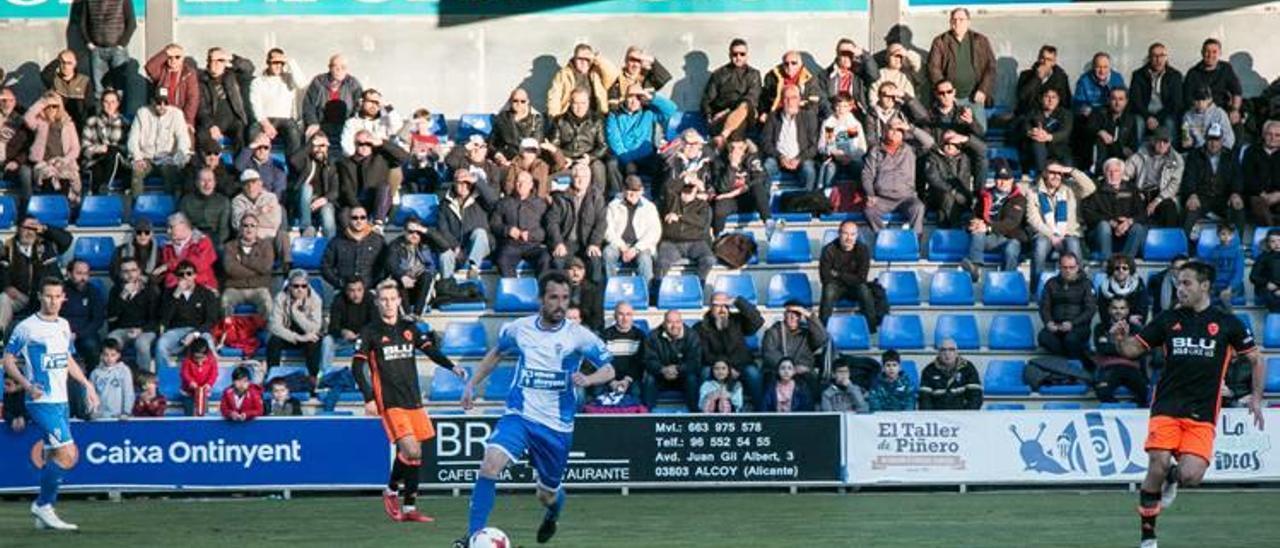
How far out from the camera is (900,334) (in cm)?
2608

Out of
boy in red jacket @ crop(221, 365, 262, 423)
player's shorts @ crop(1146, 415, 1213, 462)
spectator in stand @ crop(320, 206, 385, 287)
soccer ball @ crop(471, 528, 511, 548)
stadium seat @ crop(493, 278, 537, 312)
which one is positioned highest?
spectator in stand @ crop(320, 206, 385, 287)

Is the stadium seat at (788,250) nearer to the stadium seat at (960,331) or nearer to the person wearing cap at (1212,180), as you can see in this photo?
the stadium seat at (960,331)

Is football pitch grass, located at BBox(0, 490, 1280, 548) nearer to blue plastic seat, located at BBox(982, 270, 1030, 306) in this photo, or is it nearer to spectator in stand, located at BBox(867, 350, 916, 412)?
spectator in stand, located at BBox(867, 350, 916, 412)

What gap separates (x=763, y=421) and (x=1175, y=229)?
684 cm

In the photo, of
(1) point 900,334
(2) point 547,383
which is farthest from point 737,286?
(2) point 547,383

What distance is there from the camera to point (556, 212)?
86.9 feet

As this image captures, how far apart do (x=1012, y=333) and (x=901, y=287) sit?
1.54 metres

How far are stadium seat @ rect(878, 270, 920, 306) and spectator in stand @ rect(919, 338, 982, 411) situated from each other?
2.71 m

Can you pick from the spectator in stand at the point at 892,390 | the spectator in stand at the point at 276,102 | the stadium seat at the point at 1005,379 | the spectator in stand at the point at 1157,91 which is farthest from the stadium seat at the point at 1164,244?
the spectator in stand at the point at 276,102

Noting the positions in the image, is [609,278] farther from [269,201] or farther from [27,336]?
[27,336]

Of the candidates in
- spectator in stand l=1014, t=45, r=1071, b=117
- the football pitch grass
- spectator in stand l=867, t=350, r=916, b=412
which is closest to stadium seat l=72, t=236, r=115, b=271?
the football pitch grass

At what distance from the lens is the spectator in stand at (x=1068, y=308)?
25188 mm

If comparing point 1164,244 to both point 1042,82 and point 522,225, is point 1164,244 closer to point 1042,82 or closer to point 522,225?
point 1042,82

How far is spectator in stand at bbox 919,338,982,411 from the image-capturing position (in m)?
23.9
